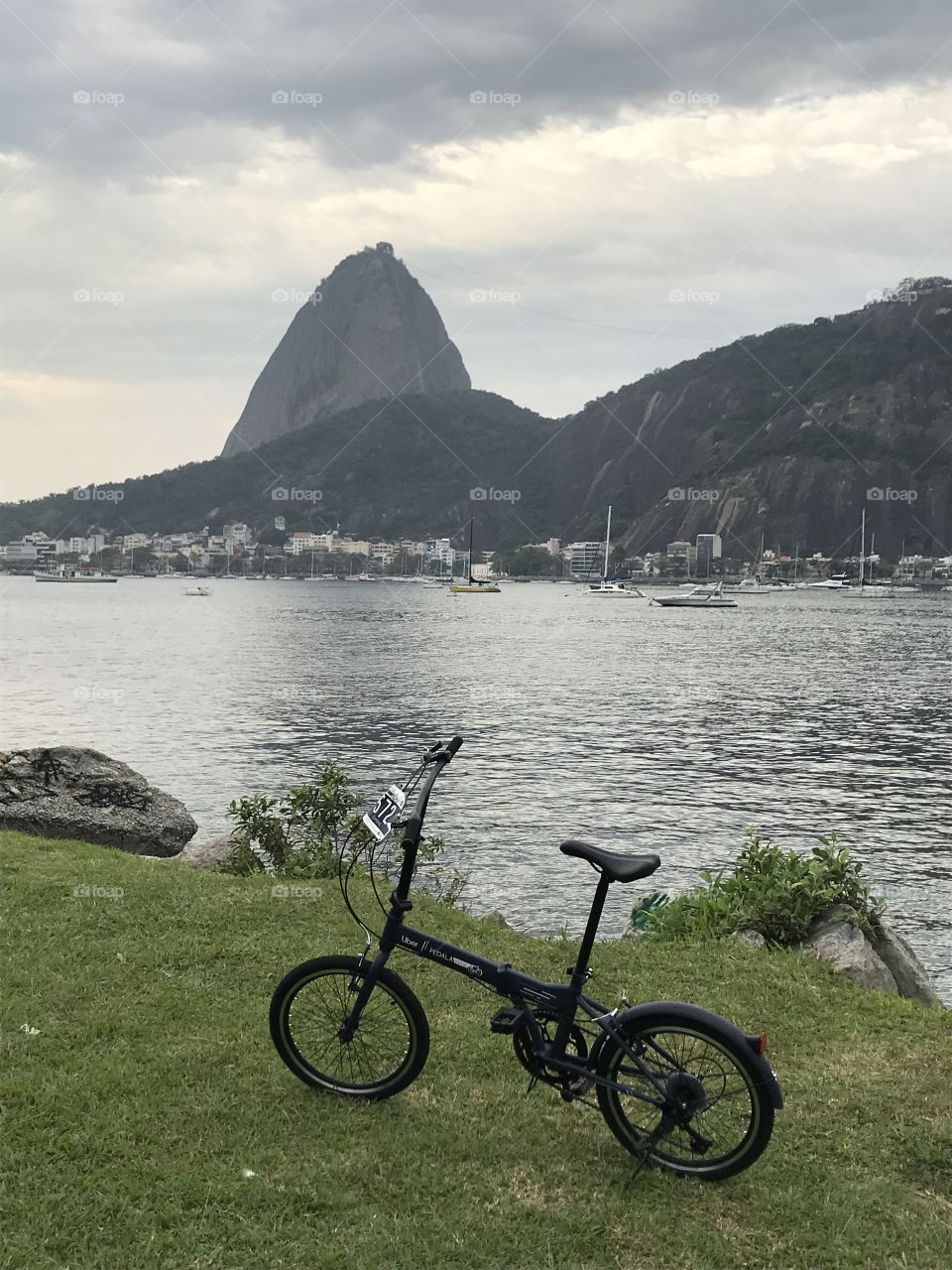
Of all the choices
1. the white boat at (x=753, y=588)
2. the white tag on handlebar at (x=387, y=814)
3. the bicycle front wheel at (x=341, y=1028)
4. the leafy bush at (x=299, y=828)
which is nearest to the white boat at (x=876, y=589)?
the white boat at (x=753, y=588)

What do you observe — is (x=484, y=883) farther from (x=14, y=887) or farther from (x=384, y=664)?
(x=384, y=664)

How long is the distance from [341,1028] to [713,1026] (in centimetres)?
229

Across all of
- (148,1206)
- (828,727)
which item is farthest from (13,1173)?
(828,727)

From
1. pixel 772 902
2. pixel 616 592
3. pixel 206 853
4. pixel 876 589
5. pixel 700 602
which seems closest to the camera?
pixel 772 902

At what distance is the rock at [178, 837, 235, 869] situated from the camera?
1446 centimetres

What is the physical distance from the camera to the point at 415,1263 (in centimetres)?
475

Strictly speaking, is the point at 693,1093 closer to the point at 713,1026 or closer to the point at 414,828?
the point at 713,1026

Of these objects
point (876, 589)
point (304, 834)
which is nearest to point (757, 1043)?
point (304, 834)

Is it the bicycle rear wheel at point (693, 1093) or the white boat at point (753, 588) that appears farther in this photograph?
the white boat at point (753, 588)

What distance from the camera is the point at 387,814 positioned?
581 centimetres

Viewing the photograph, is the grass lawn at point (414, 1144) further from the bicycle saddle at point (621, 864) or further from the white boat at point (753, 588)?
the white boat at point (753, 588)

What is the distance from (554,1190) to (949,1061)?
3385 millimetres

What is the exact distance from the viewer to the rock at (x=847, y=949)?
9055 mm

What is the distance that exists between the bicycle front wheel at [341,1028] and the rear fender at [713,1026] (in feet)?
4.05
